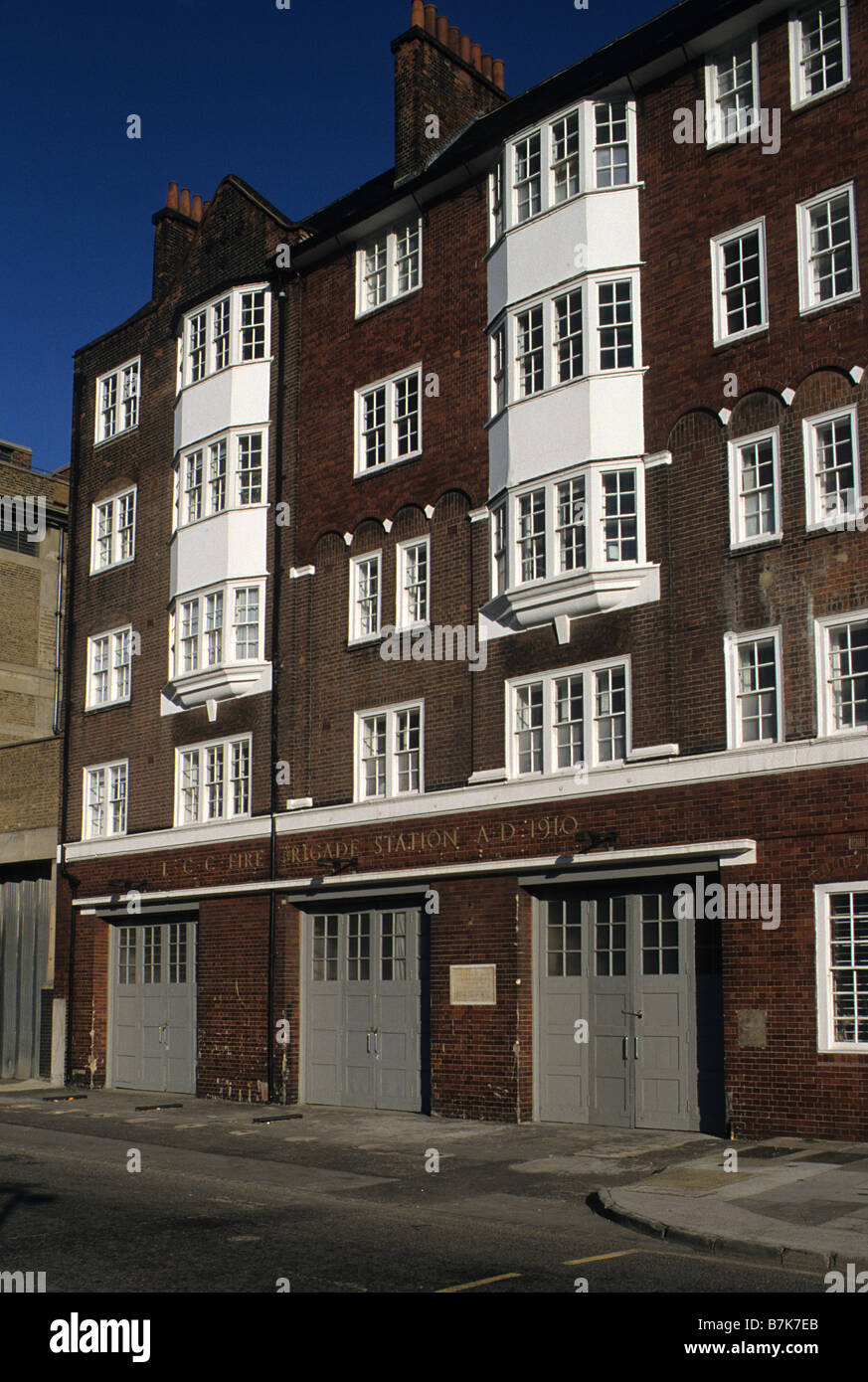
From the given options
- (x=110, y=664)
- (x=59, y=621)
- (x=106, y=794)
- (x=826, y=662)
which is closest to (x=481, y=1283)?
(x=826, y=662)

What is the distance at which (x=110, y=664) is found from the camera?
32.0 meters

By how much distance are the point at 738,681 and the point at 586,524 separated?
3.59 meters

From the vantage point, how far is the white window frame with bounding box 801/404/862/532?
1831 cm

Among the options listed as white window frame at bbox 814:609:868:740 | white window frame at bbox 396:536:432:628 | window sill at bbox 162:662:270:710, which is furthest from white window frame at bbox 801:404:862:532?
window sill at bbox 162:662:270:710

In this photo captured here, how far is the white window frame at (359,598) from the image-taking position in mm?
25328

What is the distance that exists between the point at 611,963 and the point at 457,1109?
3751 mm

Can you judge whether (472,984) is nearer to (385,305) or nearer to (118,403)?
(385,305)

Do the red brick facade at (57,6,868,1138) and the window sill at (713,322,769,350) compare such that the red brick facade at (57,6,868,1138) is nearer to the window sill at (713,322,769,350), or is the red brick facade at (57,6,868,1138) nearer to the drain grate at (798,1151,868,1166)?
the window sill at (713,322,769,350)

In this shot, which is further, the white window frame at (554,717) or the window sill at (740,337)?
the white window frame at (554,717)

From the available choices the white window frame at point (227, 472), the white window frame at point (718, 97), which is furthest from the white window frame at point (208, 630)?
the white window frame at point (718, 97)

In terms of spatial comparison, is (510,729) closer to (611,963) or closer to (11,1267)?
(611,963)

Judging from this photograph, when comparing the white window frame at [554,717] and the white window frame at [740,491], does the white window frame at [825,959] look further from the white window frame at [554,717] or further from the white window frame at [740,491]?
the white window frame at [740,491]

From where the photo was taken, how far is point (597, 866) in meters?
20.6

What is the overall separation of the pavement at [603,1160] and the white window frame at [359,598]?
842 cm
